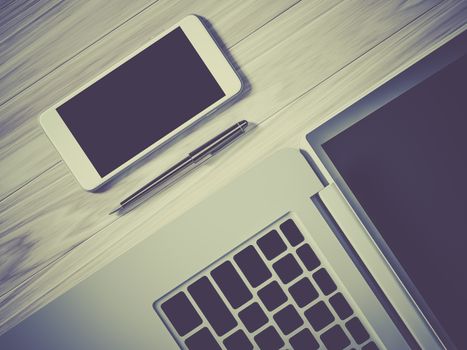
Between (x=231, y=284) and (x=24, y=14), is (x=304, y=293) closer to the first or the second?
(x=231, y=284)

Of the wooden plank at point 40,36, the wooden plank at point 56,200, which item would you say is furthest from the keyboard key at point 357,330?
the wooden plank at point 40,36

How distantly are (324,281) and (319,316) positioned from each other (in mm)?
44

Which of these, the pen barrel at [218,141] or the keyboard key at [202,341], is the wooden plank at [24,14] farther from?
the keyboard key at [202,341]

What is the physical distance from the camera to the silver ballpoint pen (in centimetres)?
54

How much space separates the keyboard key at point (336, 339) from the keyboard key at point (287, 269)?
75mm

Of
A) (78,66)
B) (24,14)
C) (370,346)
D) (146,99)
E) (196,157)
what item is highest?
(24,14)

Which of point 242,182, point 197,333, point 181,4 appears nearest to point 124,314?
point 197,333

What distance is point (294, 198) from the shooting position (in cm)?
42

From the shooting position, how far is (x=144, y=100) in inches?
21.0

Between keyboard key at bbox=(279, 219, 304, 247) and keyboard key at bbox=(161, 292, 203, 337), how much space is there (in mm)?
148

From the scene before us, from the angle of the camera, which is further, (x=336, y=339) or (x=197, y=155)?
(x=197, y=155)

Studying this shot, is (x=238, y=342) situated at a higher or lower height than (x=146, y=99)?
lower

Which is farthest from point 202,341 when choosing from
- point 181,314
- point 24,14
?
point 24,14

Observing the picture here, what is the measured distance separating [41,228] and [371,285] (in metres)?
0.51
